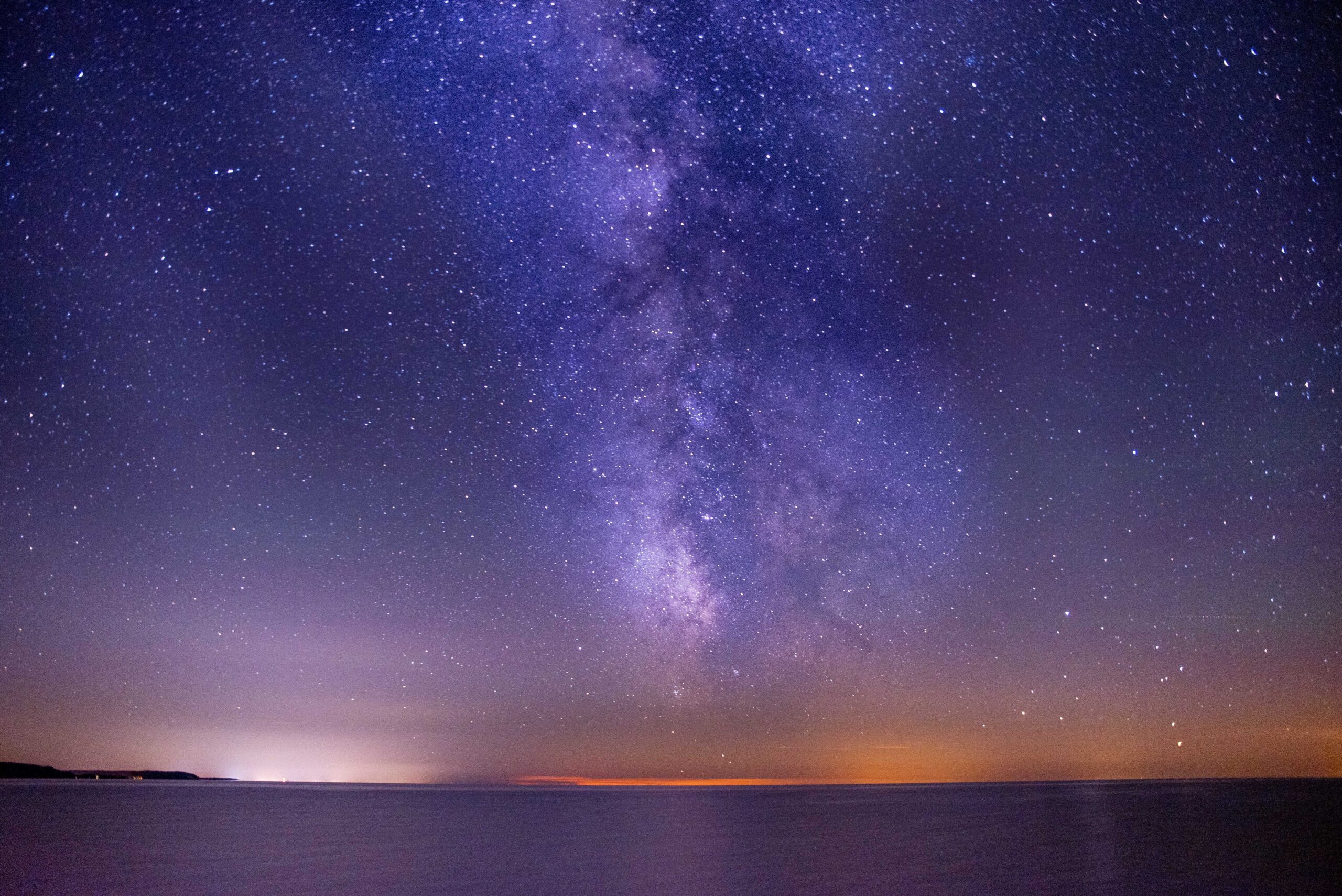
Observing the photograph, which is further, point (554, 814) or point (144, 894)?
point (554, 814)

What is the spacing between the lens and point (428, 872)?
11.1m

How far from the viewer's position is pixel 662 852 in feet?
46.1

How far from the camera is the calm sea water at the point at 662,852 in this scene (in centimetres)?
1005

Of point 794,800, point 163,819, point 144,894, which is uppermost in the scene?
point 144,894

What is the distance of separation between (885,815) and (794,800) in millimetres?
18460

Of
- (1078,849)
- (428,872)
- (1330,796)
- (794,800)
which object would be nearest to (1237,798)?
(1330,796)

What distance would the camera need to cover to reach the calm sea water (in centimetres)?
1005

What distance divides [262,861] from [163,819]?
43.8ft

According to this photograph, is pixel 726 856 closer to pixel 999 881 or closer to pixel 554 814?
pixel 999 881

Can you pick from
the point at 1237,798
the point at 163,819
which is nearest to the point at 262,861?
the point at 163,819

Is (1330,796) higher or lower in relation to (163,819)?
lower

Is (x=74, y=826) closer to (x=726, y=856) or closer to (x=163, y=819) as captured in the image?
(x=163, y=819)

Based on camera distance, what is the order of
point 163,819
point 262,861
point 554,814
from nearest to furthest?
point 262,861 < point 163,819 < point 554,814

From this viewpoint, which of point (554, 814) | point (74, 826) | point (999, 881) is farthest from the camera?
point (554, 814)
